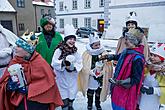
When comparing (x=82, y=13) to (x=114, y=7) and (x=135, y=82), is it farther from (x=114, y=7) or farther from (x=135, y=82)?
(x=135, y=82)

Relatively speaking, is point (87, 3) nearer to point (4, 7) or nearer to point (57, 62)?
point (4, 7)

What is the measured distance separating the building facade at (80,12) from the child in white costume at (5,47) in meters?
26.2

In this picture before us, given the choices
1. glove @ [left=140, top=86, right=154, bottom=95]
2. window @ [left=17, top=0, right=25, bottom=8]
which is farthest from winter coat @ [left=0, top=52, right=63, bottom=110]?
window @ [left=17, top=0, right=25, bottom=8]

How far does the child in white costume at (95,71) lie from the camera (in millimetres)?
3648

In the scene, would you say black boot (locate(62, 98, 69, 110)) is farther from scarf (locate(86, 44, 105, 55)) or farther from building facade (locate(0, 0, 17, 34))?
building facade (locate(0, 0, 17, 34))

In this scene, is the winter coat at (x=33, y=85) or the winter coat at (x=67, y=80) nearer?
the winter coat at (x=33, y=85)

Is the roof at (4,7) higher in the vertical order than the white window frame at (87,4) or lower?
lower

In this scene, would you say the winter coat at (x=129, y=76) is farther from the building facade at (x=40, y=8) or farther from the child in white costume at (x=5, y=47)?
the building facade at (x=40, y=8)

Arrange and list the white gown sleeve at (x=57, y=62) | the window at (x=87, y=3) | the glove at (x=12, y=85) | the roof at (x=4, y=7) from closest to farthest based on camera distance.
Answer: the glove at (x=12, y=85), the white gown sleeve at (x=57, y=62), the roof at (x=4, y=7), the window at (x=87, y=3)

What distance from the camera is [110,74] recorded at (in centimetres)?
366

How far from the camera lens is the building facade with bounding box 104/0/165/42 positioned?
16.7m

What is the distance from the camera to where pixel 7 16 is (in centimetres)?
2112

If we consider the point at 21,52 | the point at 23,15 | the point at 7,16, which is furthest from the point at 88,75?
the point at 23,15

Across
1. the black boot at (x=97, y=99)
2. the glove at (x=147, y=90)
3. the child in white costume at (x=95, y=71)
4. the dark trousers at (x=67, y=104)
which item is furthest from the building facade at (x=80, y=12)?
the glove at (x=147, y=90)
